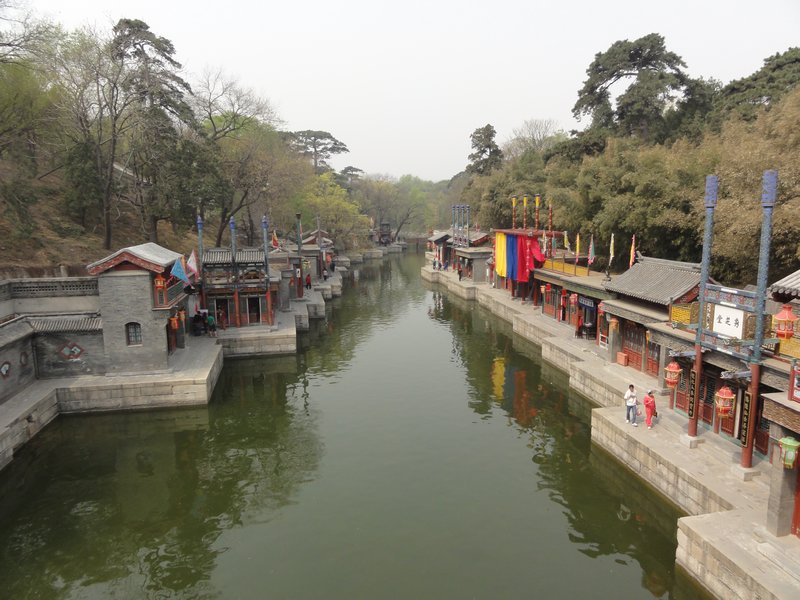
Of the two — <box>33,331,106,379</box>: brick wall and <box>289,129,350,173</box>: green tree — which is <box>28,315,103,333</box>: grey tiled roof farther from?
<box>289,129,350,173</box>: green tree

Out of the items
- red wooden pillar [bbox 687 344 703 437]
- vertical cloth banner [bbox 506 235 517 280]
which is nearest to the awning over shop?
red wooden pillar [bbox 687 344 703 437]

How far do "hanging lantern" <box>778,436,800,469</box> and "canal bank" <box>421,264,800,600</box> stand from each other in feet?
5.18

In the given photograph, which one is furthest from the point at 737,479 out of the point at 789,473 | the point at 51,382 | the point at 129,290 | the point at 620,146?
the point at 620,146

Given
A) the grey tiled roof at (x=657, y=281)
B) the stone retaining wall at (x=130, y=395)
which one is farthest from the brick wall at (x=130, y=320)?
the grey tiled roof at (x=657, y=281)

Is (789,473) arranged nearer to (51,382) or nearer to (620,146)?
(51,382)

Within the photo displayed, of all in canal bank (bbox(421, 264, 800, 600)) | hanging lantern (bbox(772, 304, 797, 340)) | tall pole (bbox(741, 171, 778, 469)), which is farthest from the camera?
tall pole (bbox(741, 171, 778, 469))

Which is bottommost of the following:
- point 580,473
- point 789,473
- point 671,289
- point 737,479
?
point 580,473

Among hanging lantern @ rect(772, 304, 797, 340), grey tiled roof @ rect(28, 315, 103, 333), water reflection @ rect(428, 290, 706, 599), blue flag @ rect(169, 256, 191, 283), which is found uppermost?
blue flag @ rect(169, 256, 191, 283)

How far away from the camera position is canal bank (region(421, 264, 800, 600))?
9836 mm

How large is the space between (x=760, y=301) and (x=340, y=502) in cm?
1133

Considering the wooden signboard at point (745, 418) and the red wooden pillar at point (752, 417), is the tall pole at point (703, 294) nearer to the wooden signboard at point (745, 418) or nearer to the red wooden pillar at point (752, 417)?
the wooden signboard at point (745, 418)

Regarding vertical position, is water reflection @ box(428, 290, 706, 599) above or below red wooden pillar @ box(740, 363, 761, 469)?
below

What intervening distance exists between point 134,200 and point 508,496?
32320mm

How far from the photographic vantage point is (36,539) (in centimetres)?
1296
